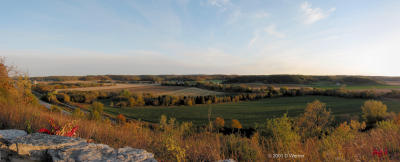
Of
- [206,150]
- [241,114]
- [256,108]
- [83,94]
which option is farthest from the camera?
[83,94]

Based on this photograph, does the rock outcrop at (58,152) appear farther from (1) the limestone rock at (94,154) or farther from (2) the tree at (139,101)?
(2) the tree at (139,101)

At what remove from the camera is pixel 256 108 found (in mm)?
43062

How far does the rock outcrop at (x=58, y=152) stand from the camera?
2.32m

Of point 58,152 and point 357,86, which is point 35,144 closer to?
point 58,152

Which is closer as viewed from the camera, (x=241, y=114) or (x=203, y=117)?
(x=203, y=117)

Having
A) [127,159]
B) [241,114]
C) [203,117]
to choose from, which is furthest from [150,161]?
[241,114]

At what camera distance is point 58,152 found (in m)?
2.36

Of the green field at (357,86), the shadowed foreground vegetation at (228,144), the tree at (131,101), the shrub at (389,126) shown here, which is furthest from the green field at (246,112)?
the shadowed foreground vegetation at (228,144)

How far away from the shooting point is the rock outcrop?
2324mm

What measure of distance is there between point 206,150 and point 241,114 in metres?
37.4

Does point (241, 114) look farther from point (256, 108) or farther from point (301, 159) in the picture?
point (301, 159)

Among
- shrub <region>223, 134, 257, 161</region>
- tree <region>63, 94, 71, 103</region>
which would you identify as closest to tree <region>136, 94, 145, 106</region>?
tree <region>63, 94, 71, 103</region>

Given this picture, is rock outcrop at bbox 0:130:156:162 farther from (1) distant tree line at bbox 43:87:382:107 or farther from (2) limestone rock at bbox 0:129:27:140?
(1) distant tree line at bbox 43:87:382:107

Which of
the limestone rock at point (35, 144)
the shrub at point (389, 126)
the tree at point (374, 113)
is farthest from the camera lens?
the tree at point (374, 113)
